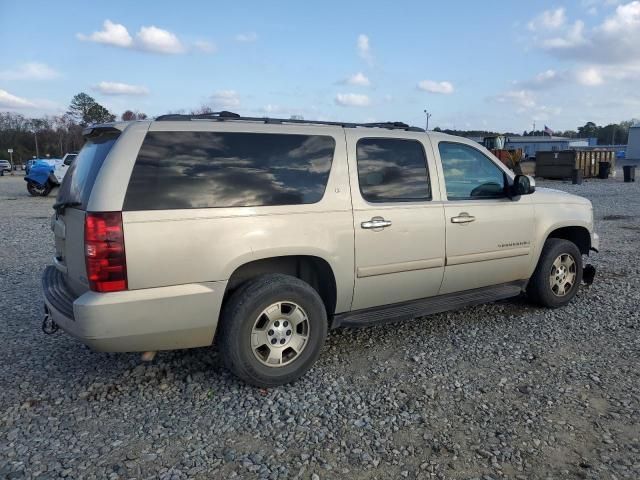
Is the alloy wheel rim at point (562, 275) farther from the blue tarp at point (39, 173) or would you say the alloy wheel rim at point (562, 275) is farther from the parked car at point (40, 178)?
the blue tarp at point (39, 173)

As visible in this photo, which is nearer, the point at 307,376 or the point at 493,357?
the point at 307,376

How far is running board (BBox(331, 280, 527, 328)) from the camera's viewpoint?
4078mm

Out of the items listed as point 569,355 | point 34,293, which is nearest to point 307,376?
point 569,355

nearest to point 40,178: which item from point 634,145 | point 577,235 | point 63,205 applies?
point 63,205

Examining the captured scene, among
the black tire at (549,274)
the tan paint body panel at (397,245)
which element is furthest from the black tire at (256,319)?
the black tire at (549,274)

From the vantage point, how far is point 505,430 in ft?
10.1

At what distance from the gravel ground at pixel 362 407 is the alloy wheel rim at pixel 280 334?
0.25 m

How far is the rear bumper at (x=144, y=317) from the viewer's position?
3111 mm

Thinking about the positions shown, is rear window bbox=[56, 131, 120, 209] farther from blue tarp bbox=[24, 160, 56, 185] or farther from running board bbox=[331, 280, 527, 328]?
blue tarp bbox=[24, 160, 56, 185]

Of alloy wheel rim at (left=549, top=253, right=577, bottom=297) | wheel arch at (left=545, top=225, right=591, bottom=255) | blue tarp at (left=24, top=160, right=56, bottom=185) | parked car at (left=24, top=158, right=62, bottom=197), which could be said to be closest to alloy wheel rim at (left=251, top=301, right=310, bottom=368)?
alloy wheel rim at (left=549, top=253, right=577, bottom=297)

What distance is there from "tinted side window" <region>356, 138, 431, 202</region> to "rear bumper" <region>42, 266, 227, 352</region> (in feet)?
4.81

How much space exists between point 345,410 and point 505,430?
100 centimetres

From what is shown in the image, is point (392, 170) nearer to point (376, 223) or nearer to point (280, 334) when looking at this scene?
point (376, 223)

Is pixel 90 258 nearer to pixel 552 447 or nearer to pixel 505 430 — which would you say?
pixel 505 430
